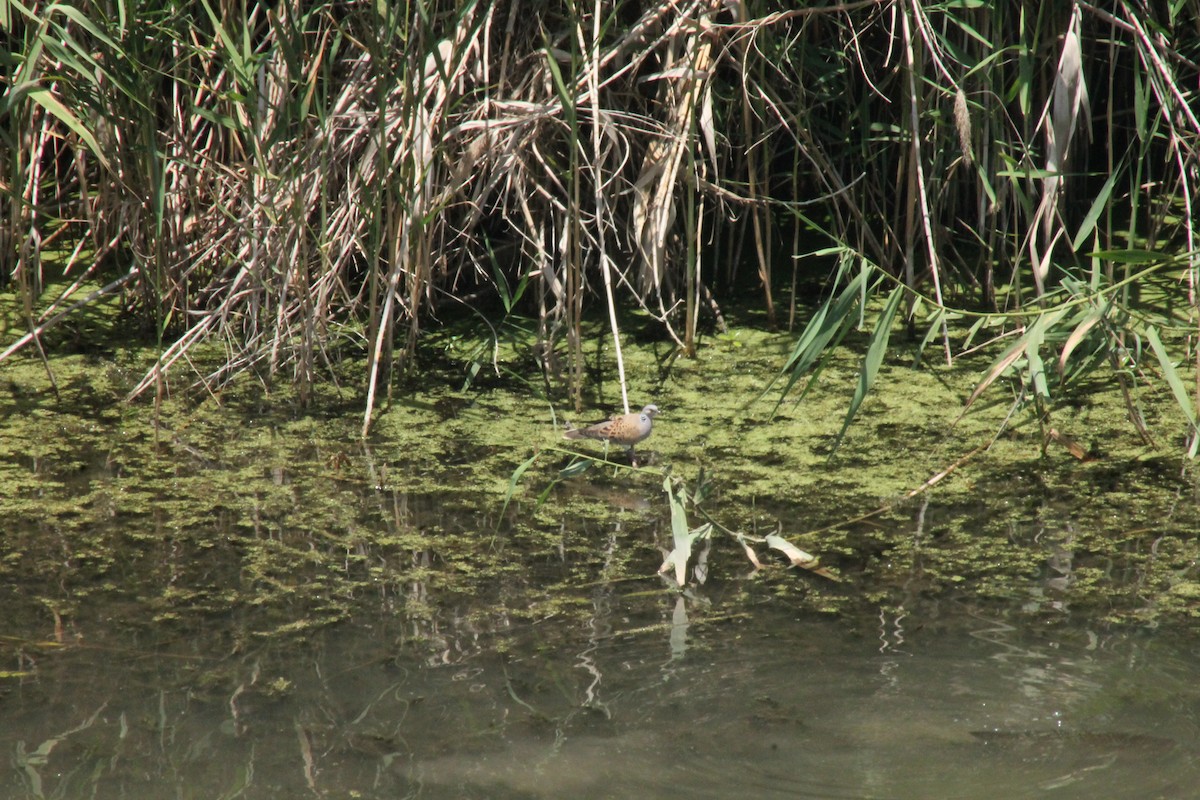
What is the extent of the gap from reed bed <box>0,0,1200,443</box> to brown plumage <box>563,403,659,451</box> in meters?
0.29

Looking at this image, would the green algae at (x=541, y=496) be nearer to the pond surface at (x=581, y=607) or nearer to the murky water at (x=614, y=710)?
the pond surface at (x=581, y=607)

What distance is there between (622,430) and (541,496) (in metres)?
0.60

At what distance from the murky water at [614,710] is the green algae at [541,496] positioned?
128 mm

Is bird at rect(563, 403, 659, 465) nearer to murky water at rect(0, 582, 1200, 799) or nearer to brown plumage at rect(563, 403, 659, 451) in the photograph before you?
brown plumage at rect(563, 403, 659, 451)

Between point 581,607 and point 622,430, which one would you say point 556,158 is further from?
point 581,607

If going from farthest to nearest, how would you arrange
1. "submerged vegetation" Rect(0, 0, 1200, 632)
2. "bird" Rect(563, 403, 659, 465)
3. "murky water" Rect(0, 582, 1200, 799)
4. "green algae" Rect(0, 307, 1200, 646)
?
"bird" Rect(563, 403, 659, 465), "submerged vegetation" Rect(0, 0, 1200, 632), "green algae" Rect(0, 307, 1200, 646), "murky water" Rect(0, 582, 1200, 799)

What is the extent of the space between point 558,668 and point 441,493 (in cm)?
92

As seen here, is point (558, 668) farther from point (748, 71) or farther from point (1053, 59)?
point (1053, 59)

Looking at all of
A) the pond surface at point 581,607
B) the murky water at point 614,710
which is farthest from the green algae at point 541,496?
the murky water at point 614,710

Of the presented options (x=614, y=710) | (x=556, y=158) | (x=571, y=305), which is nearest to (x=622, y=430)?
(x=571, y=305)

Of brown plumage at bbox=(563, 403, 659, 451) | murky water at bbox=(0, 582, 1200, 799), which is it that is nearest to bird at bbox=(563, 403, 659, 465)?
brown plumage at bbox=(563, 403, 659, 451)

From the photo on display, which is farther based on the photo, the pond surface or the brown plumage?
the brown plumage

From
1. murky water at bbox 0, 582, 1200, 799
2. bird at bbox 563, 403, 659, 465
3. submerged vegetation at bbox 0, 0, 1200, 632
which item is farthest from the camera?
bird at bbox 563, 403, 659, 465

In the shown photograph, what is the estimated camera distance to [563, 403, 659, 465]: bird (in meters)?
3.30
